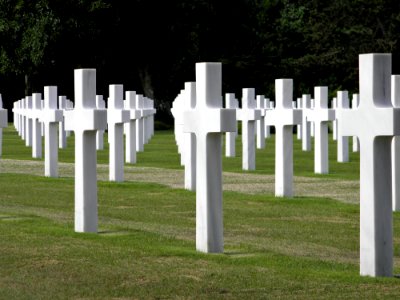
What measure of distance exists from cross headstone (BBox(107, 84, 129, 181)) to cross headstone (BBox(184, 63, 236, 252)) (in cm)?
837

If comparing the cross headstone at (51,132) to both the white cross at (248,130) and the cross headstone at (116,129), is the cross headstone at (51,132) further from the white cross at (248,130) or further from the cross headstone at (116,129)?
the white cross at (248,130)

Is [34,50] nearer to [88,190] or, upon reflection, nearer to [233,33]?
[233,33]

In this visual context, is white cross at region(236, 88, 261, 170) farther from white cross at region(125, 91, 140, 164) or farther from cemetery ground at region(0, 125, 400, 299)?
cemetery ground at region(0, 125, 400, 299)

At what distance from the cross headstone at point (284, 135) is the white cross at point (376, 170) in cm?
740

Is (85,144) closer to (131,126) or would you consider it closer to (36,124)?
(131,126)

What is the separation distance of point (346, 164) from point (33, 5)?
3150cm

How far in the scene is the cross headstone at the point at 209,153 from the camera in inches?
436

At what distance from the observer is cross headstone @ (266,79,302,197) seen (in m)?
17.4

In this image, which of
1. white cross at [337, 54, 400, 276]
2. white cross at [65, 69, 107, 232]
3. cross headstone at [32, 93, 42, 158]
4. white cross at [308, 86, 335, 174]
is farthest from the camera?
cross headstone at [32, 93, 42, 158]

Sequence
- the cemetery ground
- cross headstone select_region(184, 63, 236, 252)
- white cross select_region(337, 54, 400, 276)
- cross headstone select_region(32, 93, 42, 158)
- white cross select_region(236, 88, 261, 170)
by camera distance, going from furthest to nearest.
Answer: cross headstone select_region(32, 93, 42, 158) → white cross select_region(236, 88, 261, 170) → cross headstone select_region(184, 63, 236, 252) → white cross select_region(337, 54, 400, 276) → the cemetery ground

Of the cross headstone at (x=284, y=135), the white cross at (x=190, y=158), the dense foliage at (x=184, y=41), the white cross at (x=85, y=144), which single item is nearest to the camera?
the white cross at (x=85, y=144)

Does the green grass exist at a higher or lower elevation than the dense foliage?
lower

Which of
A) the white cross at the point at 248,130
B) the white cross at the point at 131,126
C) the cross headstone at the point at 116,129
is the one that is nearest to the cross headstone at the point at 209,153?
the cross headstone at the point at 116,129

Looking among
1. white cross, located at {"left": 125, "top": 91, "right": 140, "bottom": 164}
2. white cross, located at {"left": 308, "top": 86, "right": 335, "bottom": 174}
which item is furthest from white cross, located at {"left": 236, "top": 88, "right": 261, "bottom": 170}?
white cross, located at {"left": 125, "top": 91, "right": 140, "bottom": 164}
